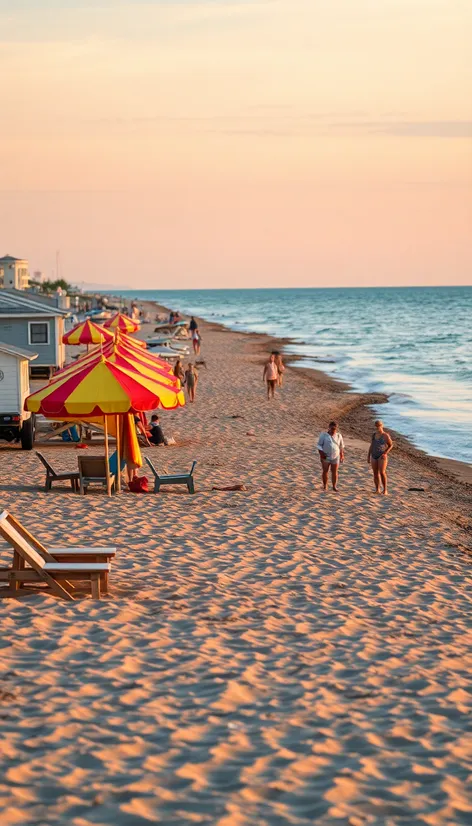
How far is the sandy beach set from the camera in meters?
5.66

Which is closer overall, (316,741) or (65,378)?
(316,741)

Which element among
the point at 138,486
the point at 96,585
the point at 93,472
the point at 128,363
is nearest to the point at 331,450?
the point at 138,486

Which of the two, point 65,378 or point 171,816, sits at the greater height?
point 65,378

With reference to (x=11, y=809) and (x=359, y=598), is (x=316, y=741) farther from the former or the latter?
(x=359, y=598)

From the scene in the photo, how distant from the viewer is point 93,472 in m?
15.1

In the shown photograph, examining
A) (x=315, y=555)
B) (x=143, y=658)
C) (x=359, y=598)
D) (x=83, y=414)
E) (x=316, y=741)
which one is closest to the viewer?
(x=316, y=741)

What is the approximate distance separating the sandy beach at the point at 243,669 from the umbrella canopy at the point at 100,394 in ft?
4.50

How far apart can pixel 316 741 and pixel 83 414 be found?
824 cm

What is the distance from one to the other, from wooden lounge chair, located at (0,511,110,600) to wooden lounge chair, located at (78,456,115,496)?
550cm

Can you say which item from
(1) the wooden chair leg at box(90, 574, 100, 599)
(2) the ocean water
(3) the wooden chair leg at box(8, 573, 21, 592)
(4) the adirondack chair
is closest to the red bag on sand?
(4) the adirondack chair

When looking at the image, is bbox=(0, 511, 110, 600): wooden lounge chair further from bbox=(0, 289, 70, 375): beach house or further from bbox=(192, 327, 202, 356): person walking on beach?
bbox=(192, 327, 202, 356): person walking on beach

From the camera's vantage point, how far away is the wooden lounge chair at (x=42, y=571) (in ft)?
29.3

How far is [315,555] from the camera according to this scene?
11406 mm

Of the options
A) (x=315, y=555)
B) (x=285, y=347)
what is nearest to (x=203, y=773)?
(x=315, y=555)
